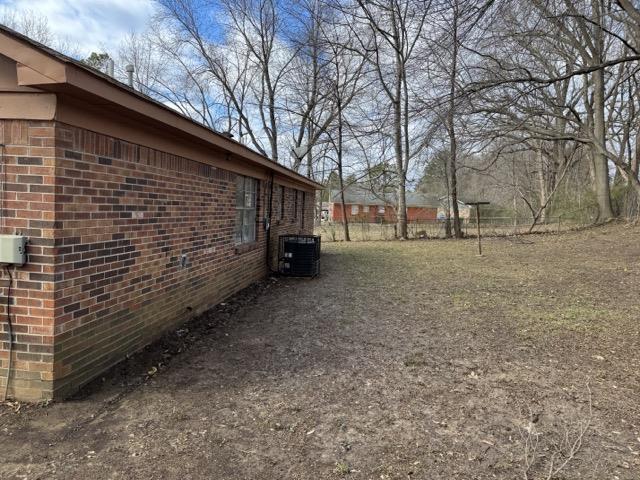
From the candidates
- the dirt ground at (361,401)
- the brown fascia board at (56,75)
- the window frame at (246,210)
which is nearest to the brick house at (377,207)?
the window frame at (246,210)

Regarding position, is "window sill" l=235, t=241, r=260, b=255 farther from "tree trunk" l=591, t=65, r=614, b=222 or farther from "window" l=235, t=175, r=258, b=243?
"tree trunk" l=591, t=65, r=614, b=222

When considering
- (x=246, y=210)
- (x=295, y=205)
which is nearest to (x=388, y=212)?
(x=295, y=205)

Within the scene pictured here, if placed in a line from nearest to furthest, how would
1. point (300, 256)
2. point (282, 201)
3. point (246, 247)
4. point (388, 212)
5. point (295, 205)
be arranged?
point (246, 247) < point (300, 256) < point (282, 201) < point (295, 205) < point (388, 212)

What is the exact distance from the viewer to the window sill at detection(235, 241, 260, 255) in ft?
24.3

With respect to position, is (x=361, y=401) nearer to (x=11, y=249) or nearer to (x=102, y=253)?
(x=102, y=253)

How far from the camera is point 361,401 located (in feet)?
11.5

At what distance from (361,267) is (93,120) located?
27.9ft

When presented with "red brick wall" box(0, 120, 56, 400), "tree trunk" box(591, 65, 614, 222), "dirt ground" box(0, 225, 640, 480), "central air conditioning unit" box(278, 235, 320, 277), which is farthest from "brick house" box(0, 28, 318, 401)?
"tree trunk" box(591, 65, 614, 222)

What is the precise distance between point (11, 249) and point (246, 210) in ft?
16.6

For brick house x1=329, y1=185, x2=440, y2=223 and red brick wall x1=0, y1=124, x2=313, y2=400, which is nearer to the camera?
red brick wall x1=0, y1=124, x2=313, y2=400

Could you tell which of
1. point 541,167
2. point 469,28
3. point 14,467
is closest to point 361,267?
point 469,28

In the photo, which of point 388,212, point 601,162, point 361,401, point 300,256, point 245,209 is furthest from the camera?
point 388,212

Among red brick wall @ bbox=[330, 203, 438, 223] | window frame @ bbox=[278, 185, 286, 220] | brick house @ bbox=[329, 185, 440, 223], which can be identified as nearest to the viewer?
window frame @ bbox=[278, 185, 286, 220]

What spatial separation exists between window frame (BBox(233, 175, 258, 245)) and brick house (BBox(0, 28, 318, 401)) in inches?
78.5
